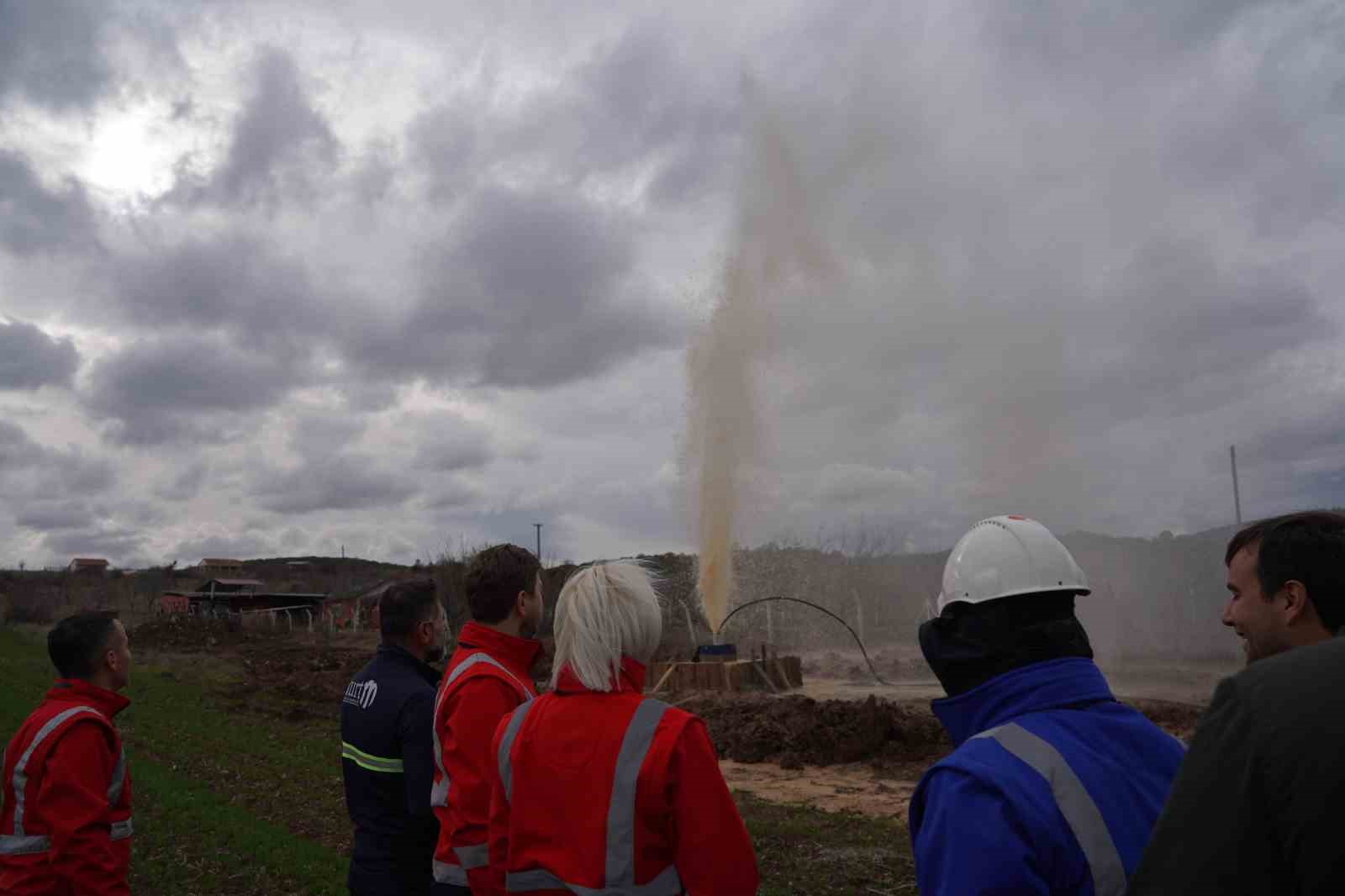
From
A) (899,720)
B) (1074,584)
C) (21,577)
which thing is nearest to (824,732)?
(899,720)

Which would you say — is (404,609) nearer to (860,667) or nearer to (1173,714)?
(1173,714)

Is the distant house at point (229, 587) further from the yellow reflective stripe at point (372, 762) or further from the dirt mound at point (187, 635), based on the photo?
the yellow reflective stripe at point (372, 762)

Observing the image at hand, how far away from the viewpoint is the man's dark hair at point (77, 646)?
165 inches

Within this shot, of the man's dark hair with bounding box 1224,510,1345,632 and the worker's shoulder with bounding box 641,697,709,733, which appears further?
the worker's shoulder with bounding box 641,697,709,733

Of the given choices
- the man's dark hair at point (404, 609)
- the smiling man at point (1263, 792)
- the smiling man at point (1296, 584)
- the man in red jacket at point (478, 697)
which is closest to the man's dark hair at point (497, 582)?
the man in red jacket at point (478, 697)

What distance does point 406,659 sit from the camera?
161 inches

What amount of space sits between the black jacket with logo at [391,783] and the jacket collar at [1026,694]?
92.2 inches

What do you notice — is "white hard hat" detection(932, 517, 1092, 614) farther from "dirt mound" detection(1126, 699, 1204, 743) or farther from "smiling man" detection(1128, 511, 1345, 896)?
"dirt mound" detection(1126, 699, 1204, 743)

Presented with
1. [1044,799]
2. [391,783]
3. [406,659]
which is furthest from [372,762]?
[1044,799]

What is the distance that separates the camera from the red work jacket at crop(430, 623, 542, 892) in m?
3.30

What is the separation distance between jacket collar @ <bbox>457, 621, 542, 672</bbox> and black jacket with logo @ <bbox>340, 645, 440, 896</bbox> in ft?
1.28

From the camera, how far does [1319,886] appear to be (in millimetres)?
1105

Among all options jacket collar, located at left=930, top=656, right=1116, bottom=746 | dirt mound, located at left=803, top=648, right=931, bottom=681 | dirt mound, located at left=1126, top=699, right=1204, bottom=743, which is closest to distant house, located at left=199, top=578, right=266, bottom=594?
dirt mound, located at left=803, top=648, right=931, bottom=681

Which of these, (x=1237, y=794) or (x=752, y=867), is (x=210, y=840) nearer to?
(x=752, y=867)
